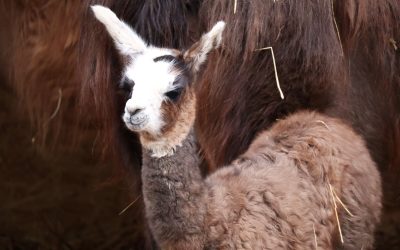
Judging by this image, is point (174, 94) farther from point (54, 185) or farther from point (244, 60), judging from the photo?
point (54, 185)

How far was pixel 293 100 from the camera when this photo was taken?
9.55 feet

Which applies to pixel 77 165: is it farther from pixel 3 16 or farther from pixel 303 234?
pixel 303 234

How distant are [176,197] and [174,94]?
22 centimetres

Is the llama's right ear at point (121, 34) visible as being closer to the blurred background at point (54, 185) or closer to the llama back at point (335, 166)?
the llama back at point (335, 166)

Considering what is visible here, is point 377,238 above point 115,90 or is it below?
below

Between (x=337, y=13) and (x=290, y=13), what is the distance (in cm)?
21

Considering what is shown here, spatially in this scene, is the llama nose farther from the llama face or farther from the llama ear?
the llama ear

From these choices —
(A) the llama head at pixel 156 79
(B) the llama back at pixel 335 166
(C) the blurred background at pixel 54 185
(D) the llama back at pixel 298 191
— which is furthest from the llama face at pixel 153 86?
(C) the blurred background at pixel 54 185

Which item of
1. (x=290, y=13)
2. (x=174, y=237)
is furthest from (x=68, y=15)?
(x=174, y=237)

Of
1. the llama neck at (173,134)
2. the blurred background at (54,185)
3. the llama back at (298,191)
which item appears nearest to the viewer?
the llama neck at (173,134)

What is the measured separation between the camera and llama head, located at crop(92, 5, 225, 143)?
2258mm

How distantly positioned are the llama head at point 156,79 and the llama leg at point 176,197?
0.23 feet

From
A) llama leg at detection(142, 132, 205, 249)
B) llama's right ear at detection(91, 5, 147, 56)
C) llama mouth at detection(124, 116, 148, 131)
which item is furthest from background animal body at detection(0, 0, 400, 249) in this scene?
llama mouth at detection(124, 116, 148, 131)

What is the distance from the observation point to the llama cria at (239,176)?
2338 mm
